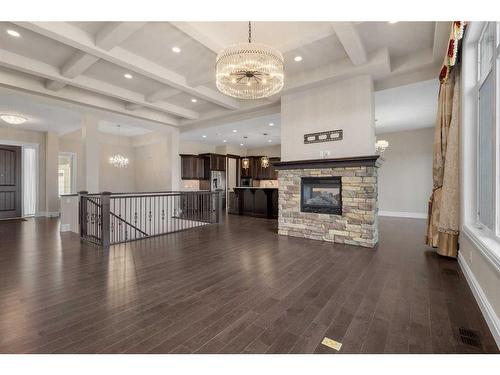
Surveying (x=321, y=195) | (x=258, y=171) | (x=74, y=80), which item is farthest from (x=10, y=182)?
(x=321, y=195)

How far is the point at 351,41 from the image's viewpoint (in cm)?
362

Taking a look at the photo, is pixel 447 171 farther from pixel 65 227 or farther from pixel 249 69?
pixel 65 227

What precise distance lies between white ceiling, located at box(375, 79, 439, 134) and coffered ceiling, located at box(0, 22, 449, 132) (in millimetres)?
514

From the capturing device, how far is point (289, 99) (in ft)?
18.5

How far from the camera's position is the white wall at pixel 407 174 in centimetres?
820

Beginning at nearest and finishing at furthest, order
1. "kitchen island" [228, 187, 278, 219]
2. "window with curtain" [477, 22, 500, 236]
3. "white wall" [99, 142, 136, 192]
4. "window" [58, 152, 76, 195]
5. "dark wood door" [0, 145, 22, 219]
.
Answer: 1. "window with curtain" [477, 22, 500, 236]
2. "dark wood door" [0, 145, 22, 219]
3. "kitchen island" [228, 187, 278, 219]
4. "window" [58, 152, 76, 195]
5. "white wall" [99, 142, 136, 192]

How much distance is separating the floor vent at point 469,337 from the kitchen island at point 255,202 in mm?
6560

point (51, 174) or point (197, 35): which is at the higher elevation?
point (197, 35)

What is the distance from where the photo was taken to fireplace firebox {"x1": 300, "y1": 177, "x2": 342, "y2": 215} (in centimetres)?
492

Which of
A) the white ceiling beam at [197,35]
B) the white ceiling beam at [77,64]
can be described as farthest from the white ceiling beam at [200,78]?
the white ceiling beam at [77,64]

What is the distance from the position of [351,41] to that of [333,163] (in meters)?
2.15

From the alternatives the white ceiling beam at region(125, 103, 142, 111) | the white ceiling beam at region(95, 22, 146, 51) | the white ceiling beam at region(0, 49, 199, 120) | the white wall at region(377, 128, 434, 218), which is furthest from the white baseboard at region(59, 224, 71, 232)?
the white wall at region(377, 128, 434, 218)

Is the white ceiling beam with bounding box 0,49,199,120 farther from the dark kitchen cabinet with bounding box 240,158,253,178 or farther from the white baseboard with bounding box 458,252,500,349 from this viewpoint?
the white baseboard with bounding box 458,252,500,349
